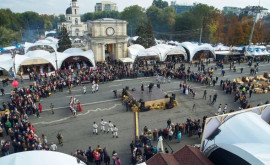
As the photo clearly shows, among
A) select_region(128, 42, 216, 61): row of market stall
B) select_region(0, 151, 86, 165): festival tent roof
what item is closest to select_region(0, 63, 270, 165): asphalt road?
select_region(0, 151, 86, 165): festival tent roof

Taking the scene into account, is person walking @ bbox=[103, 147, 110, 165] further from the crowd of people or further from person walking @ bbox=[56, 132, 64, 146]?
person walking @ bbox=[56, 132, 64, 146]

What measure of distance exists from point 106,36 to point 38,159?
2612 cm

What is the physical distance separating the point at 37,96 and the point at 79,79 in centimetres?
562

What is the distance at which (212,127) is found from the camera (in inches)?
374

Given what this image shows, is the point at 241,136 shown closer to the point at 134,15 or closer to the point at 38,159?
the point at 38,159

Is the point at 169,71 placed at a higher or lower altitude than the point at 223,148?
higher

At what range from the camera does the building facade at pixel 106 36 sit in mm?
30656

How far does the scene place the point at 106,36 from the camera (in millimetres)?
31312

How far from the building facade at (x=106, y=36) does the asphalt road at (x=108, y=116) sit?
33.6ft

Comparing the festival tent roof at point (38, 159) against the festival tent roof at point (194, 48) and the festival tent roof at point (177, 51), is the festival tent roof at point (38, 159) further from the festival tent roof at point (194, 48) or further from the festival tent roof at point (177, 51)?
the festival tent roof at point (194, 48)

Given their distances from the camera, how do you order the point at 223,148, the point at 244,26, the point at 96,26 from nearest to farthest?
the point at 223,148 → the point at 96,26 → the point at 244,26

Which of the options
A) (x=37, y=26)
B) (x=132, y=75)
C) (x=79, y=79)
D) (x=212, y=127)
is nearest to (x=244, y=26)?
(x=132, y=75)

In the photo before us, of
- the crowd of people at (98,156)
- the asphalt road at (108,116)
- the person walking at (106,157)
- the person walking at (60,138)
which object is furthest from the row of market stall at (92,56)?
the person walking at (106,157)

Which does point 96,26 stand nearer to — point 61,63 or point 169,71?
point 61,63
